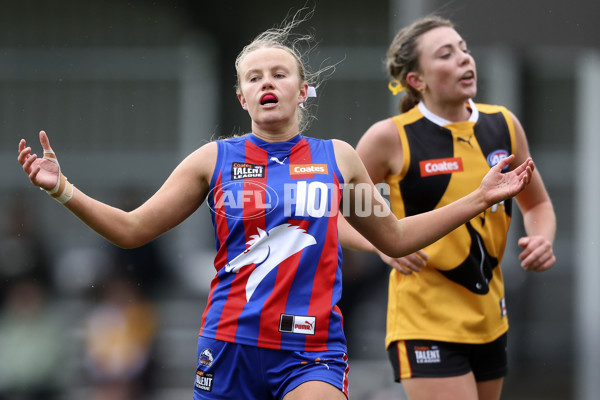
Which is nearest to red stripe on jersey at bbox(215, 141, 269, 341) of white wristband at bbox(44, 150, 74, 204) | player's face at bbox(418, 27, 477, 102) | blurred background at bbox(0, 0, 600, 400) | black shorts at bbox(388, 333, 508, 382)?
white wristband at bbox(44, 150, 74, 204)

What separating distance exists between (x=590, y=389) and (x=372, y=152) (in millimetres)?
4829

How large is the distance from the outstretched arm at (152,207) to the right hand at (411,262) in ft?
3.04

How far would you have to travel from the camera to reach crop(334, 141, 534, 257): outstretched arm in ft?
10.1

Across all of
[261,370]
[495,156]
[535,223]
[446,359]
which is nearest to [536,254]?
[535,223]

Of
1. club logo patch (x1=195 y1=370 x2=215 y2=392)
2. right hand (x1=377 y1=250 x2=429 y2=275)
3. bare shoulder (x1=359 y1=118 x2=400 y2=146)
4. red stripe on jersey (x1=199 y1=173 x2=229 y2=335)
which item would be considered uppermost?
bare shoulder (x1=359 y1=118 x2=400 y2=146)

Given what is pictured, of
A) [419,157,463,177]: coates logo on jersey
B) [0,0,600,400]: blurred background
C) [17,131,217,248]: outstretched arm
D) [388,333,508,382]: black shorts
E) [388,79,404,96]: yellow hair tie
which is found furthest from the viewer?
[0,0,600,400]: blurred background

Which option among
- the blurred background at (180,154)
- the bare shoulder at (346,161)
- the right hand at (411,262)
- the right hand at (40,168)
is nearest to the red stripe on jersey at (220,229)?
the bare shoulder at (346,161)

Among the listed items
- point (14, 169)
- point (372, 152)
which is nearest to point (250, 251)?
point (372, 152)

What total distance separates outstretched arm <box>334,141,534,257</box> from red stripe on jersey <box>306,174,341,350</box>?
0.17 metres

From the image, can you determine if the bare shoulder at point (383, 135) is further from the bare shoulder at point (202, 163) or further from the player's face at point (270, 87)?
the bare shoulder at point (202, 163)

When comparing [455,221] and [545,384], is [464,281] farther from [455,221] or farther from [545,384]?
[545,384]

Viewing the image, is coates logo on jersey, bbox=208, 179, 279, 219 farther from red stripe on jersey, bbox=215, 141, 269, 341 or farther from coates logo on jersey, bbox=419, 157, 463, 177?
coates logo on jersey, bbox=419, 157, 463, 177

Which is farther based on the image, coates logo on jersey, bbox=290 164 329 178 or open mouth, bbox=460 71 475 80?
open mouth, bbox=460 71 475 80

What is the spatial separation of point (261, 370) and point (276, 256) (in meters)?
0.38
